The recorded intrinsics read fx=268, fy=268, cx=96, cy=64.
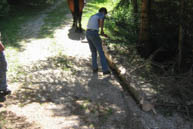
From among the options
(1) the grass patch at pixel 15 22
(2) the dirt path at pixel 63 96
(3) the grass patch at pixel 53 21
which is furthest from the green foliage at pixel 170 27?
(1) the grass patch at pixel 15 22

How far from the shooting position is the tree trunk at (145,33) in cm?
841

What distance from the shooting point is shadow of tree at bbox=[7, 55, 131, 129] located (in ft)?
16.9

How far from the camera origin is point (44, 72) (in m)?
7.33

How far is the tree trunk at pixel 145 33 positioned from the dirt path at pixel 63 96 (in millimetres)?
1839

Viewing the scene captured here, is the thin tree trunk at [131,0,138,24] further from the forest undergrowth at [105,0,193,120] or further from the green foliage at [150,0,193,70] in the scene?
the green foliage at [150,0,193,70]

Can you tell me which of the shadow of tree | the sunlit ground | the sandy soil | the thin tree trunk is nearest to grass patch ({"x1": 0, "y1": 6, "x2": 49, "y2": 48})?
the sunlit ground

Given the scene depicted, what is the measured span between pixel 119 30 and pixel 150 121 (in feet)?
25.5

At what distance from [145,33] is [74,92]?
3667 millimetres

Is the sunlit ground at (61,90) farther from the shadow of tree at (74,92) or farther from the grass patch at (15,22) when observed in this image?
the grass patch at (15,22)

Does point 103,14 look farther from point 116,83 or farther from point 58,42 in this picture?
point 58,42

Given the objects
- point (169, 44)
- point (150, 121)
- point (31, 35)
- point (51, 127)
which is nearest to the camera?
point (51, 127)

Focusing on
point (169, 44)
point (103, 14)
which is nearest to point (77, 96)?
point (103, 14)

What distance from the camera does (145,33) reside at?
8719 millimetres

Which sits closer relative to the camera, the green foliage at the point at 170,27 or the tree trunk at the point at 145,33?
the green foliage at the point at 170,27
